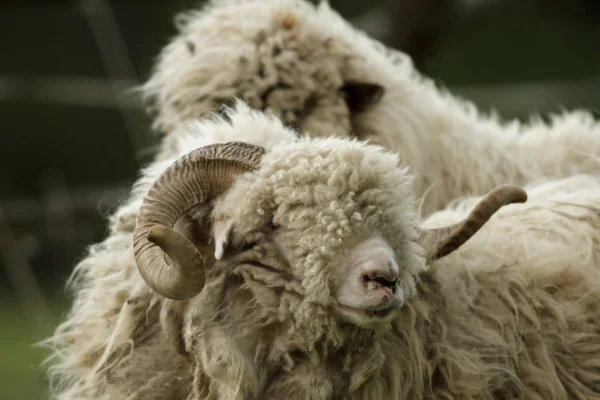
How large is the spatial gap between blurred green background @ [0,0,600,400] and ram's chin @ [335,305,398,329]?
613cm

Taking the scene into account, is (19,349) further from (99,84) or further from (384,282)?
(384,282)

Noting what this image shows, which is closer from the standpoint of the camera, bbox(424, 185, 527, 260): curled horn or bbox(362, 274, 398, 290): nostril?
bbox(362, 274, 398, 290): nostril

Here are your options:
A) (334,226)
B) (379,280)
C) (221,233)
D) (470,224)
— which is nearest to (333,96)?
(470,224)

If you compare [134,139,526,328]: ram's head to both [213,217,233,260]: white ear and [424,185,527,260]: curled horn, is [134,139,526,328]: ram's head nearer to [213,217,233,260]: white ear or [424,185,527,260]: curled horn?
[213,217,233,260]: white ear

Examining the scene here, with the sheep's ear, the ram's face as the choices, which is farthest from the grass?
the ram's face

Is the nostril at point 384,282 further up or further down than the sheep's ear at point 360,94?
further up

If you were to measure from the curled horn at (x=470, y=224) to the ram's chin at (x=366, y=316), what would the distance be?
1.70ft

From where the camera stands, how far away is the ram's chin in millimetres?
3062

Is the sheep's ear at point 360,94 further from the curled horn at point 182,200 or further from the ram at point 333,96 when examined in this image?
the curled horn at point 182,200

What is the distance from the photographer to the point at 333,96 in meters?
5.09

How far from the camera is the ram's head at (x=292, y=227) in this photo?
307cm

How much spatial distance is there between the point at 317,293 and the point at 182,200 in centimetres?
51

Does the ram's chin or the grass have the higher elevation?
the ram's chin

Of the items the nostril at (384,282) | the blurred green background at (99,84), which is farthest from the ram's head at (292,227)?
the blurred green background at (99,84)
